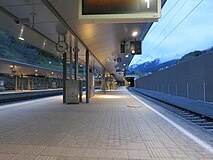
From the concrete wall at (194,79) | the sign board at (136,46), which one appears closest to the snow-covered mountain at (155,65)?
the concrete wall at (194,79)

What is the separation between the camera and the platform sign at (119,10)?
17.7ft

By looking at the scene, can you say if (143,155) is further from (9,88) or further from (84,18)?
(9,88)

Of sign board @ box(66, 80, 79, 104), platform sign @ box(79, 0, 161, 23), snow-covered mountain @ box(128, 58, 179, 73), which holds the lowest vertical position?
sign board @ box(66, 80, 79, 104)

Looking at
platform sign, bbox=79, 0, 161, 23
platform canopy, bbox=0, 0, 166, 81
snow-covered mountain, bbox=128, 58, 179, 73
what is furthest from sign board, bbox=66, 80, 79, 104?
snow-covered mountain, bbox=128, 58, 179, 73

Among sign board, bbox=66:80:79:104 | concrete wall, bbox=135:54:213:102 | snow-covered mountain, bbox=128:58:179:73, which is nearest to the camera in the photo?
concrete wall, bbox=135:54:213:102

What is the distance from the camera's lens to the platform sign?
5402mm

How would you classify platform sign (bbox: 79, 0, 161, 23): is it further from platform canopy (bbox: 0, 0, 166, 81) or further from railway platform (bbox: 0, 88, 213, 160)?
railway platform (bbox: 0, 88, 213, 160)

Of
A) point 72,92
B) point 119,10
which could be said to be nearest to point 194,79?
point 72,92

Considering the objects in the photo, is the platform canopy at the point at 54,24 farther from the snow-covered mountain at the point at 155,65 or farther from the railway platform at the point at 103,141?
the snow-covered mountain at the point at 155,65

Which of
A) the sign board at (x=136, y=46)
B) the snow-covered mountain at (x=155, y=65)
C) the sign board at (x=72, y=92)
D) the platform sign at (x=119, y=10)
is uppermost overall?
the snow-covered mountain at (x=155, y=65)

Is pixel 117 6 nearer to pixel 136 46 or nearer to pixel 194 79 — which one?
pixel 136 46

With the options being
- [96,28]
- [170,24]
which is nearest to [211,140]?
[96,28]

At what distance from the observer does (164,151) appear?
486 centimetres

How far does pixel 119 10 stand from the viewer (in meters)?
5.47
